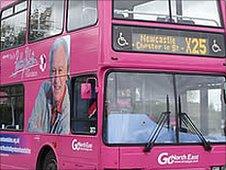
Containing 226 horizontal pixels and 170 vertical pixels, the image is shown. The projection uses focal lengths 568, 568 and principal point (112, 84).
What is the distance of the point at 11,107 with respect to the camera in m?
12.7

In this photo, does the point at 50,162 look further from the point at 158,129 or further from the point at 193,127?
the point at 193,127

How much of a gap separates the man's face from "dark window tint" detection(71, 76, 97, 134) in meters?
0.43

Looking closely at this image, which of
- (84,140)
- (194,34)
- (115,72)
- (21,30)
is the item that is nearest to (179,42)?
(194,34)

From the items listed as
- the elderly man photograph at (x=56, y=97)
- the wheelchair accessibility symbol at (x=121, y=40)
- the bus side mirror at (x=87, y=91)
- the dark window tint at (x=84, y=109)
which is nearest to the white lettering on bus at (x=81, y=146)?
the dark window tint at (x=84, y=109)

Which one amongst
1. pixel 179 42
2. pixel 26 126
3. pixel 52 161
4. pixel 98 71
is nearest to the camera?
pixel 98 71

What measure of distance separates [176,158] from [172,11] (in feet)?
8.23

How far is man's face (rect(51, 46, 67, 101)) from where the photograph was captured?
10211 mm

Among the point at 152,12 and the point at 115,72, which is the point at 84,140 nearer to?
the point at 115,72

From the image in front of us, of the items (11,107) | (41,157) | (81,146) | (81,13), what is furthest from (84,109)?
(11,107)

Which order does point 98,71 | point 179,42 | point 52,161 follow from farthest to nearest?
point 52,161 → point 179,42 → point 98,71

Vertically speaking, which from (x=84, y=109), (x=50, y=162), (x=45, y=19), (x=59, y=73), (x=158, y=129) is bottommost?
(x=50, y=162)

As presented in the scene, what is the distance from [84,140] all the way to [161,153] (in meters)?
1.30

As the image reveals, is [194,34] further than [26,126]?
No

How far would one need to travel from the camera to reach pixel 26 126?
11.8 meters
